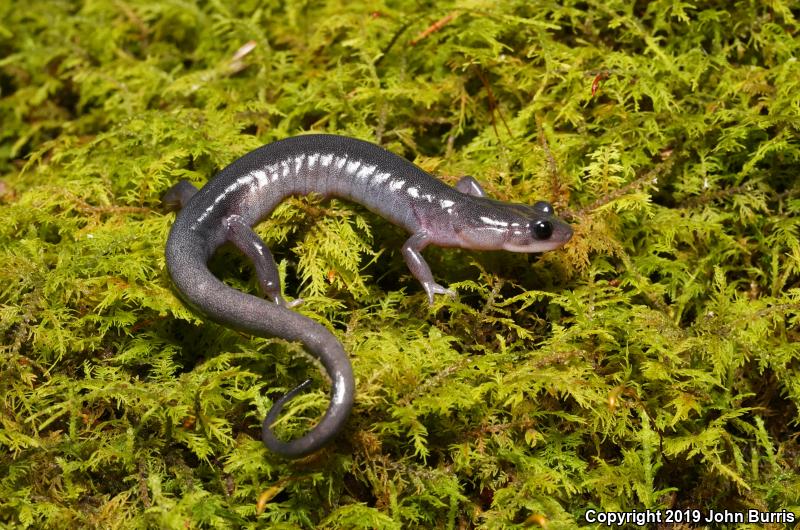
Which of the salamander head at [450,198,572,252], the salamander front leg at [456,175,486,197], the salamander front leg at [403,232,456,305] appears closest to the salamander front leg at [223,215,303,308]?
the salamander front leg at [403,232,456,305]

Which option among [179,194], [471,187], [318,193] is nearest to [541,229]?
[471,187]

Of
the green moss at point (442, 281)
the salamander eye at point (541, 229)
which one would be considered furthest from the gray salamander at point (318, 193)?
the green moss at point (442, 281)

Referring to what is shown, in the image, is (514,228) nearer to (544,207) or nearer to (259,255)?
(544,207)

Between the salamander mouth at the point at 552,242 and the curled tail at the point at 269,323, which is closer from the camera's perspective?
the curled tail at the point at 269,323

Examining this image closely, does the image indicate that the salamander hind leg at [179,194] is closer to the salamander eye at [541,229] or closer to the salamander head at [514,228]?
the salamander head at [514,228]

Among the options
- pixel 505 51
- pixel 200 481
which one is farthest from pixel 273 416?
pixel 505 51
